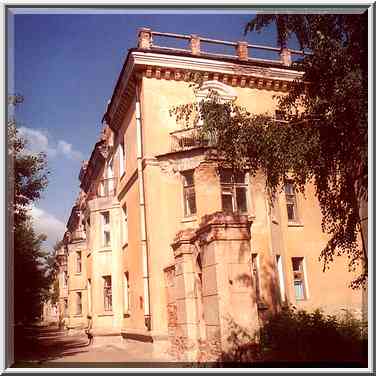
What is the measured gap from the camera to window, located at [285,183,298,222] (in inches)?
298

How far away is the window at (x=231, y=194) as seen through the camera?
7492mm

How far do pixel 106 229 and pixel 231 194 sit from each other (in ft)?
8.86

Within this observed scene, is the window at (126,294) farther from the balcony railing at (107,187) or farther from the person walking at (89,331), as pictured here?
the balcony railing at (107,187)

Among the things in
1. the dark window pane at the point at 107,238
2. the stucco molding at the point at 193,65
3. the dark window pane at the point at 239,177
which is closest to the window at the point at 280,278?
the dark window pane at the point at 239,177

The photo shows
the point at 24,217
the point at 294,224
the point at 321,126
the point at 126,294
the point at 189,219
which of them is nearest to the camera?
the point at 321,126

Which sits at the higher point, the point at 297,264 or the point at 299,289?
the point at 297,264

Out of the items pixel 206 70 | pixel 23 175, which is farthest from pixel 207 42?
pixel 23 175

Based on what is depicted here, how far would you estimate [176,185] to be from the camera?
7789mm

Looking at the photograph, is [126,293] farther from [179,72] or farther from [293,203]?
[179,72]

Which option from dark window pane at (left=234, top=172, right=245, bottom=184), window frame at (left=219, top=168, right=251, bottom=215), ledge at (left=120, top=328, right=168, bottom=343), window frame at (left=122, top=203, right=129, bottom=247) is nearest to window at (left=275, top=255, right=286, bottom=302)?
window frame at (left=219, top=168, right=251, bottom=215)

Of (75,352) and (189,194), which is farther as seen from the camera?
(189,194)

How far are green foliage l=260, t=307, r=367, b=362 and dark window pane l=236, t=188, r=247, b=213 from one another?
1.90 m

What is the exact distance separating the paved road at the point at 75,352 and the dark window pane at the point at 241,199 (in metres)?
2.67

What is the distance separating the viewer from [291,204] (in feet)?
25.2
